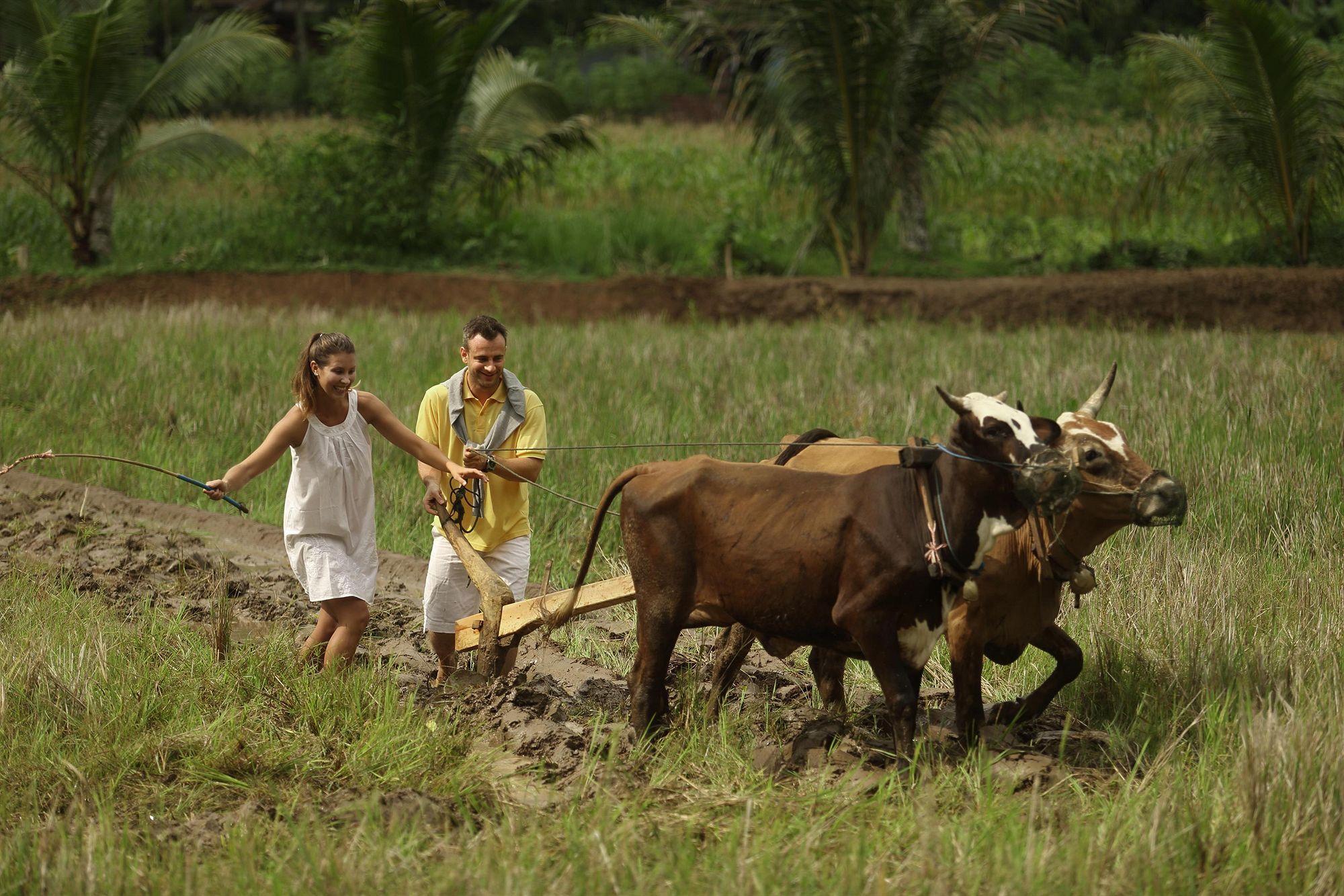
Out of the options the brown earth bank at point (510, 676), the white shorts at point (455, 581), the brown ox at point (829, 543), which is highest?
the brown ox at point (829, 543)

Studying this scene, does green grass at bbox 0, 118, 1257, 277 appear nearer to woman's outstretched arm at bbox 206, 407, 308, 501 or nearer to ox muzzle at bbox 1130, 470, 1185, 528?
woman's outstretched arm at bbox 206, 407, 308, 501

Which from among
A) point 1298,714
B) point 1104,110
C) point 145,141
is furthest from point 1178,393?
point 1104,110

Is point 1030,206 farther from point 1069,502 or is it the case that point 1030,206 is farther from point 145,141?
point 1069,502

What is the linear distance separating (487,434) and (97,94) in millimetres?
14568

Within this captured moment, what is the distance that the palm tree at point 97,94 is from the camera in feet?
57.3

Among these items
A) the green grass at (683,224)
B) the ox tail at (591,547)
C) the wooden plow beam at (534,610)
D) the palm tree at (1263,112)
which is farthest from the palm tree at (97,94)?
the ox tail at (591,547)

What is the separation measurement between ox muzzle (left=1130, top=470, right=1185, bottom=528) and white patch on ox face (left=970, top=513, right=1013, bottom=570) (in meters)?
0.38

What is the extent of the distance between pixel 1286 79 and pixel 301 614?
13.6 metres

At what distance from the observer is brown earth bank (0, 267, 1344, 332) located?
1557 centimetres

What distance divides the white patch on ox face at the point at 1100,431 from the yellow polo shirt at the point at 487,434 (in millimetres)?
2061

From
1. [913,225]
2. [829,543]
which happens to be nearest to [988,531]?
[829,543]

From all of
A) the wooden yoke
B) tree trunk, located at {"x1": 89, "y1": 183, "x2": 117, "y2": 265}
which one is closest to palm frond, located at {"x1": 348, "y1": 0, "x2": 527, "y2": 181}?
tree trunk, located at {"x1": 89, "y1": 183, "x2": 117, "y2": 265}

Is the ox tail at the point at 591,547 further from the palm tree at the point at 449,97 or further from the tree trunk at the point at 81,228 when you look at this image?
the tree trunk at the point at 81,228

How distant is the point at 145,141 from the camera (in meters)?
19.0
